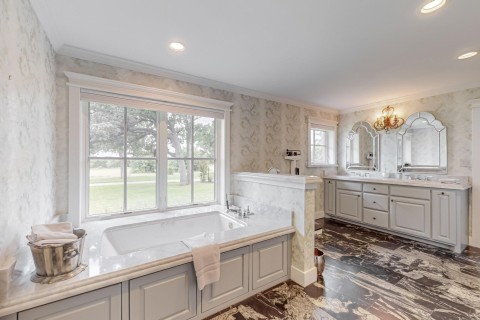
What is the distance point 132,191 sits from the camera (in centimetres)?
263

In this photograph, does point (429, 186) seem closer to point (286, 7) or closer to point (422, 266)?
point (422, 266)

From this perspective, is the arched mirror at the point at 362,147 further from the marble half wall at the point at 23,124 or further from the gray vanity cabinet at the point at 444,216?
the marble half wall at the point at 23,124

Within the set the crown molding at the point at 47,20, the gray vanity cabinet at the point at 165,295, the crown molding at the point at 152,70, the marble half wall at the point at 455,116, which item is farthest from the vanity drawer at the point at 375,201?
the crown molding at the point at 47,20

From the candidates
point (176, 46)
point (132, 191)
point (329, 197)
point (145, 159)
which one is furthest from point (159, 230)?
point (329, 197)

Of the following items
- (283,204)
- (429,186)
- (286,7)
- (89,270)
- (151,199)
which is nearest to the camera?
(89,270)

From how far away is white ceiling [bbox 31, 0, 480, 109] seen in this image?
155cm

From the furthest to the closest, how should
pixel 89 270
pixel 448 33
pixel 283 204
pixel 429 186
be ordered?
pixel 429 186
pixel 283 204
pixel 448 33
pixel 89 270

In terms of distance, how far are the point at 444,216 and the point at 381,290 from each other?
170cm

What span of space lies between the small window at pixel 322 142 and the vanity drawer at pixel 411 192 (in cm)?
→ 135

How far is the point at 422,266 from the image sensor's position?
246cm

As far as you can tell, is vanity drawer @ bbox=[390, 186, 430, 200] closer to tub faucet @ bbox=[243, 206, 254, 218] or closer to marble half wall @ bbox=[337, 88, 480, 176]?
marble half wall @ bbox=[337, 88, 480, 176]

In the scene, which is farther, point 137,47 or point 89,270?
point 137,47

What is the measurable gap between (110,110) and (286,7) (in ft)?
6.88

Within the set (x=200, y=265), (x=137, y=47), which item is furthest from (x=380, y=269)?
(x=137, y=47)
